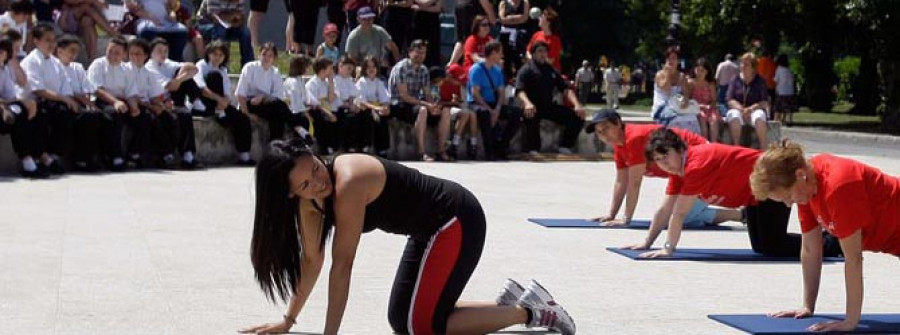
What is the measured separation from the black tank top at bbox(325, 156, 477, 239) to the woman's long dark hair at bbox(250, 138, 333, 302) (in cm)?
26

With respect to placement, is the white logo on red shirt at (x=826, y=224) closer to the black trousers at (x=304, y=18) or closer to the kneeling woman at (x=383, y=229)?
the kneeling woman at (x=383, y=229)

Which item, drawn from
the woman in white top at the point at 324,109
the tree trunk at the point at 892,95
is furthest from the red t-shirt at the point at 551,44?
the tree trunk at the point at 892,95

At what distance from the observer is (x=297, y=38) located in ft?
72.1

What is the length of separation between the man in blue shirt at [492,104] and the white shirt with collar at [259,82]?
9.19 ft

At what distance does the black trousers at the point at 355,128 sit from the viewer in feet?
62.9

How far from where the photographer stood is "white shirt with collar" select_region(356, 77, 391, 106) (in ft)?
63.9

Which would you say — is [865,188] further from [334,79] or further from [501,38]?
[501,38]

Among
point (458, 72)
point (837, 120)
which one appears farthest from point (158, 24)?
point (837, 120)

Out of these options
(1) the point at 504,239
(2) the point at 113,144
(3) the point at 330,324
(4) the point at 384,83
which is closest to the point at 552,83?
(4) the point at 384,83

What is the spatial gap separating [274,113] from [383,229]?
39.3 feet

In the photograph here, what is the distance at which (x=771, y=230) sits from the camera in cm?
1041

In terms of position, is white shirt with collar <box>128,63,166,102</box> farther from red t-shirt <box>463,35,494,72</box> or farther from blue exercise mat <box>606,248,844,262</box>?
blue exercise mat <box>606,248,844,262</box>

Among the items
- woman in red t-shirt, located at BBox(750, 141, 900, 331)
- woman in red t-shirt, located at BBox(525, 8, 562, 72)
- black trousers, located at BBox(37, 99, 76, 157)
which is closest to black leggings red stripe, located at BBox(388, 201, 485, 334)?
woman in red t-shirt, located at BBox(750, 141, 900, 331)

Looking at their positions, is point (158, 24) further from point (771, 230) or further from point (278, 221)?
point (278, 221)
